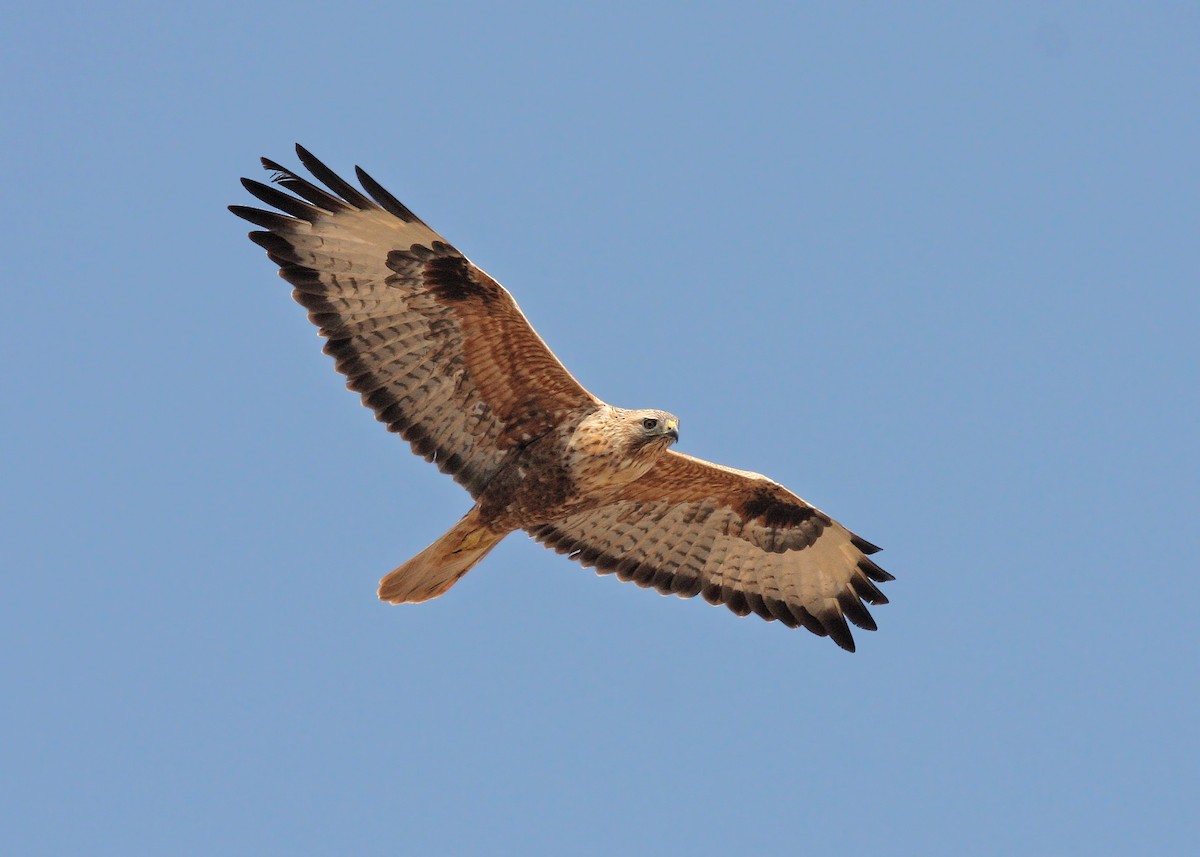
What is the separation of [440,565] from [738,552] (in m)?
2.80

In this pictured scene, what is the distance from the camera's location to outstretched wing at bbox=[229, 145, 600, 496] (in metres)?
11.6

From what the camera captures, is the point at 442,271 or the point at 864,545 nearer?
the point at 442,271

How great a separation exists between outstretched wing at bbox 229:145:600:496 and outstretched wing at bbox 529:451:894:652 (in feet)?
4.75

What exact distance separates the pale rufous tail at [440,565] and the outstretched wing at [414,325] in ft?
1.11

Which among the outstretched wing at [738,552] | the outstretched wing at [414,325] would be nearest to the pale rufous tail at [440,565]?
the outstretched wing at [414,325]

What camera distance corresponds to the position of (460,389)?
39.8 feet

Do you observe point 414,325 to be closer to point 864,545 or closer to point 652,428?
point 652,428

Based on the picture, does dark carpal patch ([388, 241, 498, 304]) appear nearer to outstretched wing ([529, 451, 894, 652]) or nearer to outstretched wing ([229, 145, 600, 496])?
outstretched wing ([229, 145, 600, 496])

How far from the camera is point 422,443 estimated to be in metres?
12.2

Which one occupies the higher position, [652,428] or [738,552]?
[738,552]

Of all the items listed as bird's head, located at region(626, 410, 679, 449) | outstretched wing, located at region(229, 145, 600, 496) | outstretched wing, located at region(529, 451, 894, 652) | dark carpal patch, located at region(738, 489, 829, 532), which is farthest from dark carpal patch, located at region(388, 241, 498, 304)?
dark carpal patch, located at region(738, 489, 829, 532)

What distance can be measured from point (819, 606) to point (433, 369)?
4090 mm

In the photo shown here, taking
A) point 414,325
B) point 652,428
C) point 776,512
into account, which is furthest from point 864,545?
point 414,325

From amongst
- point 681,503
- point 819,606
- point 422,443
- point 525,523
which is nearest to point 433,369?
point 422,443
